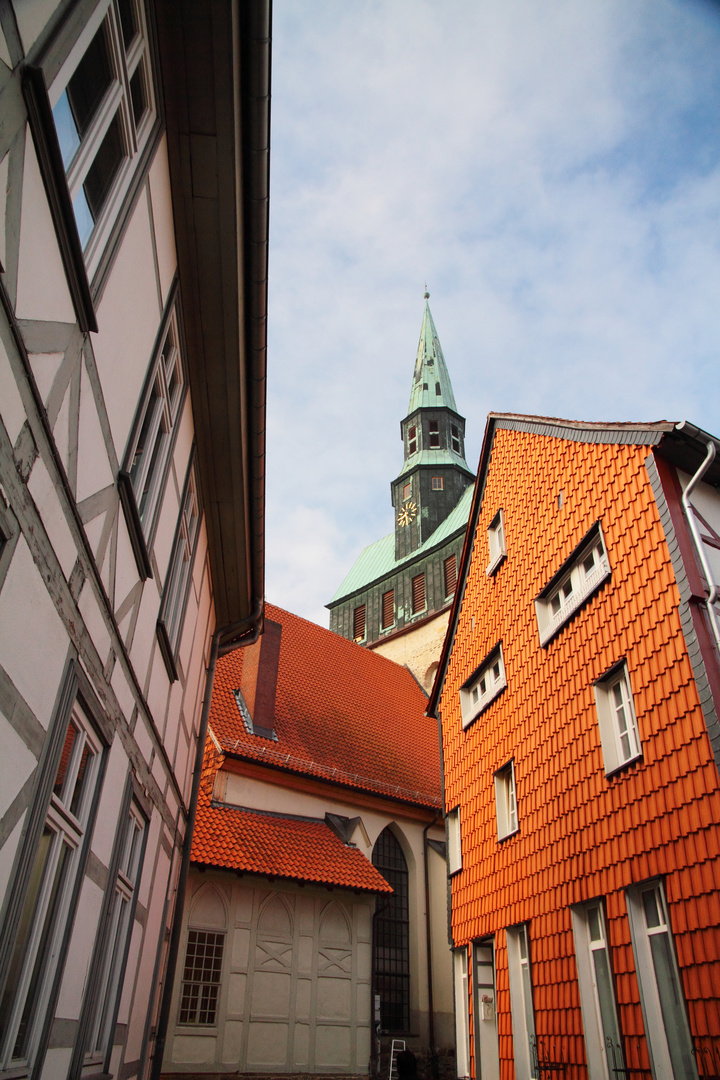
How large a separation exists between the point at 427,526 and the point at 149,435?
3015cm

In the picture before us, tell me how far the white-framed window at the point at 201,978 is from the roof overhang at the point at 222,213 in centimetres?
950

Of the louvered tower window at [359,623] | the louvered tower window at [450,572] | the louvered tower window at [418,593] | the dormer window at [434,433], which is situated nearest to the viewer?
the louvered tower window at [450,572]

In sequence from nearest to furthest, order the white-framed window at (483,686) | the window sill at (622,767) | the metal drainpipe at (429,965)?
the window sill at (622,767)
the white-framed window at (483,686)
the metal drainpipe at (429,965)

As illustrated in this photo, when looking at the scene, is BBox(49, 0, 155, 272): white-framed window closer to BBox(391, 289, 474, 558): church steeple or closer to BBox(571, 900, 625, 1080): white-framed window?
BBox(571, 900, 625, 1080): white-framed window

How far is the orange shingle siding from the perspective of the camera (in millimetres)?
6621

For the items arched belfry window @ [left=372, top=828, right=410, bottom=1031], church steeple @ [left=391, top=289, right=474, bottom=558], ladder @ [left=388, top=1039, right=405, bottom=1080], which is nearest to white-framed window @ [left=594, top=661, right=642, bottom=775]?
arched belfry window @ [left=372, top=828, right=410, bottom=1031]

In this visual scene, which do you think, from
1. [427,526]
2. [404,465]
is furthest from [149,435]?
[404,465]

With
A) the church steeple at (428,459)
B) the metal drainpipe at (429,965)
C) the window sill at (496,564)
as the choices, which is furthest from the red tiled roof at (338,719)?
the church steeple at (428,459)

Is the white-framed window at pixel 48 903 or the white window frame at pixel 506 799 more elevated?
the white window frame at pixel 506 799

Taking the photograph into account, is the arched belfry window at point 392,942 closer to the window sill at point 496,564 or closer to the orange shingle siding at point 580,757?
the orange shingle siding at point 580,757

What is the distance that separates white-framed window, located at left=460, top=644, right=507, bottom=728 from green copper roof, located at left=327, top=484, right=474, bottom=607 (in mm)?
18531

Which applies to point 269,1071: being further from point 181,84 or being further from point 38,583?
point 181,84

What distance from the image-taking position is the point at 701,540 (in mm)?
7516

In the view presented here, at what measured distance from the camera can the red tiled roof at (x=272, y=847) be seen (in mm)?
14258
